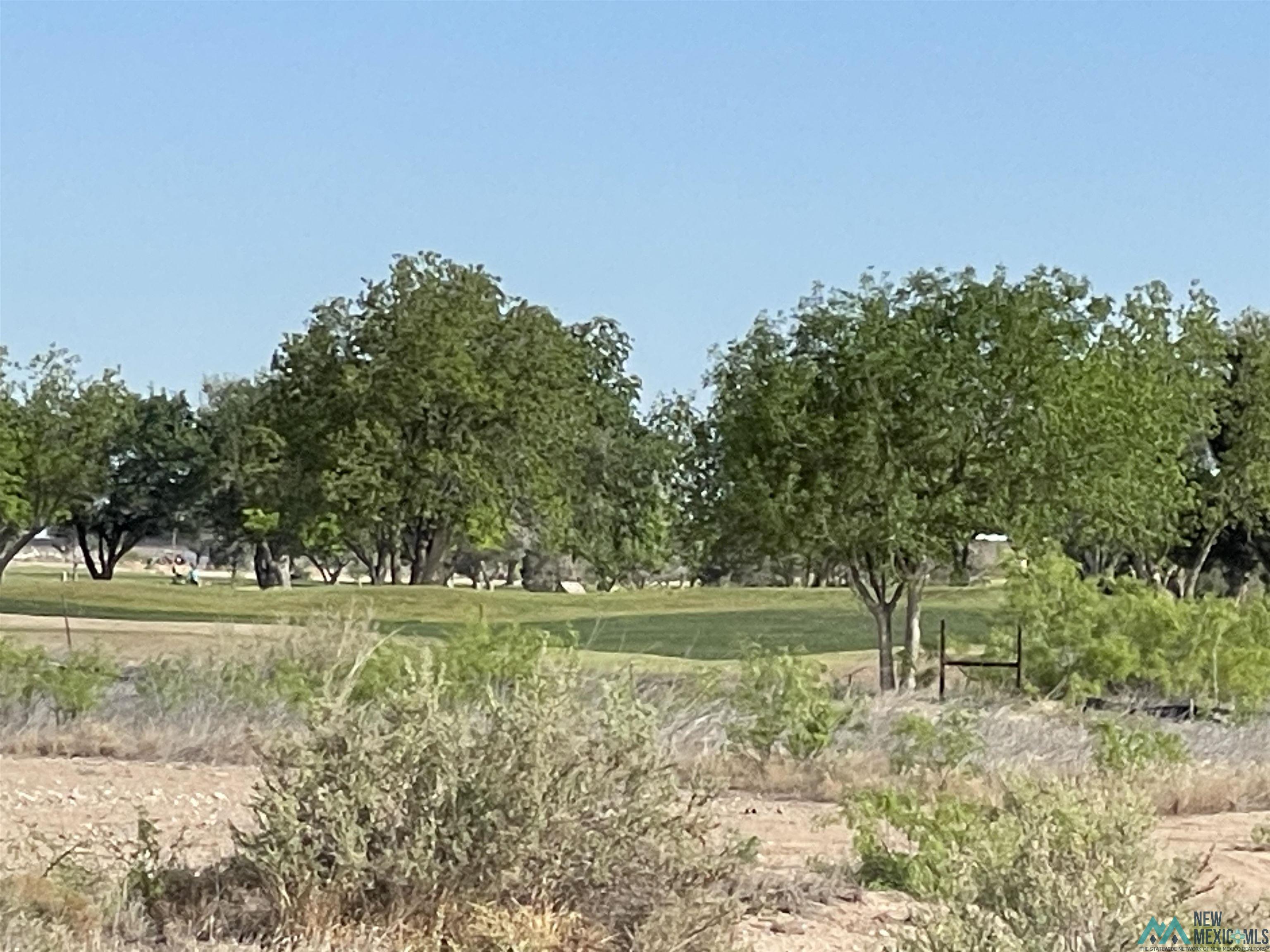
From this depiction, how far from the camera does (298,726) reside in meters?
14.2

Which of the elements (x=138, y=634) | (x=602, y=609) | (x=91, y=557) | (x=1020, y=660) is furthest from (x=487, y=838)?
(x=91, y=557)

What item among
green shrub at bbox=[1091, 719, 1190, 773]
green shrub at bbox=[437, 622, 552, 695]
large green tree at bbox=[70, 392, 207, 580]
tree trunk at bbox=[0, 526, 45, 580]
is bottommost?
green shrub at bbox=[1091, 719, 1190, 773]

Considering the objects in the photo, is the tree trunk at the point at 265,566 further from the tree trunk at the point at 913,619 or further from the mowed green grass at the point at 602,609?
the tree trunk at the point at 913,619

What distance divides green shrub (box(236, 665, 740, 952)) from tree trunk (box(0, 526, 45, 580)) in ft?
187

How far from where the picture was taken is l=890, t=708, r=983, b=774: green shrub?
1498cm

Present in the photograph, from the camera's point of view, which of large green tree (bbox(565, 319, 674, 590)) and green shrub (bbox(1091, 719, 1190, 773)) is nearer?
green shrub (bbox(1091, 719, 1190, 773))

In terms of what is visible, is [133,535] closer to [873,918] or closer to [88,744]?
[88,744]

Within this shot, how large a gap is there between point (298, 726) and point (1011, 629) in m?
11.9

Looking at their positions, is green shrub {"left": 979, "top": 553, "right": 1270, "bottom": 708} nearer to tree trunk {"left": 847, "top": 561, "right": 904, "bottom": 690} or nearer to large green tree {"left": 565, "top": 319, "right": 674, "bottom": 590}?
tree trunk {"left": 847, "top": 561, "right": 904, "bottom": 690}

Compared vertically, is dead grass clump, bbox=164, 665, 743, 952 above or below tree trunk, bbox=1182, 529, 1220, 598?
below

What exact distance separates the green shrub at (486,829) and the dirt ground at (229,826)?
92cm

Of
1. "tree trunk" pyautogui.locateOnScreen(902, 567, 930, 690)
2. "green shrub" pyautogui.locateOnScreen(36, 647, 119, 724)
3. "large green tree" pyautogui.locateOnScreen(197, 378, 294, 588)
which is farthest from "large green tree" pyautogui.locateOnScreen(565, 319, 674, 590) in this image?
"green shrub" pyautogui.locateOnScreen(36, 647, 119, 724)

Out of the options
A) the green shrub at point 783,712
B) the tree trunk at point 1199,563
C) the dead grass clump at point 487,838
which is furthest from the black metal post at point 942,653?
the tree trunk at point 1199,563

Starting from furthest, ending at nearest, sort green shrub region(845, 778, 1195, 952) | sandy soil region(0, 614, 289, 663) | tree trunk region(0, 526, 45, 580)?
1. tree trunk region(0, 526, 45, 580)
2. sandy soil region(0, 614, 289, 663)
3. green shrub region(845, 778, 1195, 952)
